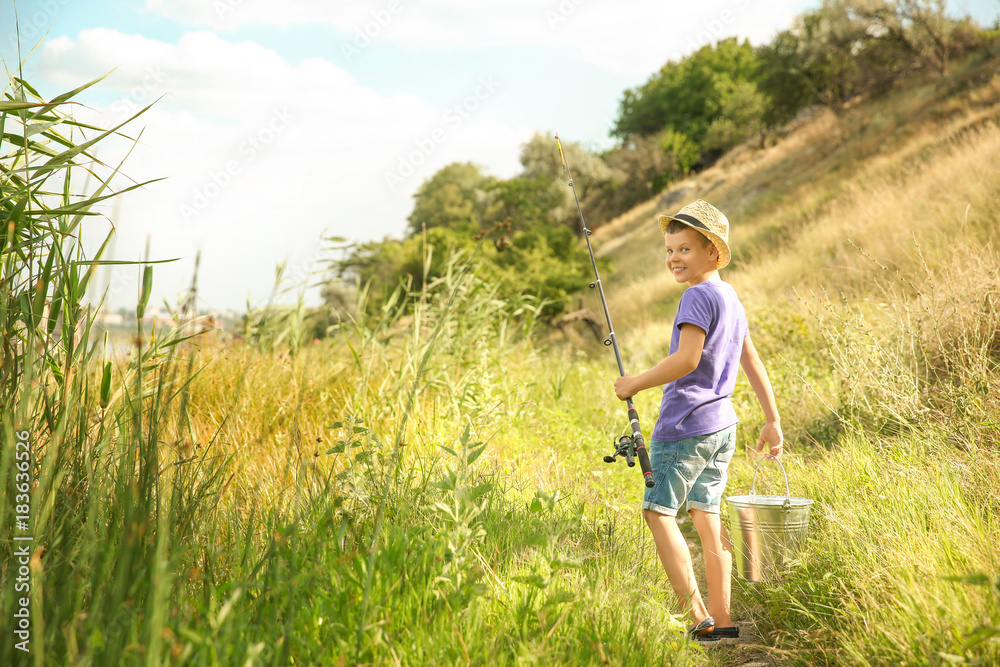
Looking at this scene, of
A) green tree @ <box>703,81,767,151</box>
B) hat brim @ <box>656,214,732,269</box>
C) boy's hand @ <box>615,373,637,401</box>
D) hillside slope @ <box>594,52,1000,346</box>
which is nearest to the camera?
boy's hand @ <box>615,373,637,401</box>

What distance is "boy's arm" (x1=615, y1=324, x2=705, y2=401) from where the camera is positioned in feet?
8.79

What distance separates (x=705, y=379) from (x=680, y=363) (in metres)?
0.25

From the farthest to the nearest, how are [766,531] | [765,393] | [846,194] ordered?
[846,194] → [765,393] → [766,531]

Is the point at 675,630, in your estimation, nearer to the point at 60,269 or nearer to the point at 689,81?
the point at 60,269

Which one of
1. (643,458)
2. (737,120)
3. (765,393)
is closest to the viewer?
(643,458)

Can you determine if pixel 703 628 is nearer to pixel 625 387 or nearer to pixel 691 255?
pixel 625 387

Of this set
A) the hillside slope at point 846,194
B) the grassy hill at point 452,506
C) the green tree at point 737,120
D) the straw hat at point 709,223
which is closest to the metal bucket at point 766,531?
the grassy hill at point 452,506

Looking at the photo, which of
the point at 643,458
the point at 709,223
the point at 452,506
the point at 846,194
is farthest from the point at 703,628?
the point at 846,194

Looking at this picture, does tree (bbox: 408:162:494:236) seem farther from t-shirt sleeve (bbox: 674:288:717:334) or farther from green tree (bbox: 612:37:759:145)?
t-shirt sleeve (bbox: 674:288:717:334)

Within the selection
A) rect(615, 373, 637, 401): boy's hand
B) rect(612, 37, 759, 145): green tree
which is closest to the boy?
rect(615, 373, 637, 401): boy's hand

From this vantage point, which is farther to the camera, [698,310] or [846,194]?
[846,194]

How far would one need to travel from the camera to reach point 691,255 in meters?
2.94

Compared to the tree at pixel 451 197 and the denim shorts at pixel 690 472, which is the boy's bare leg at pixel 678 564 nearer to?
the denim shorts at pixel 690 472

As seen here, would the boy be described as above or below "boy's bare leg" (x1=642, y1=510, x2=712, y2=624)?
above
